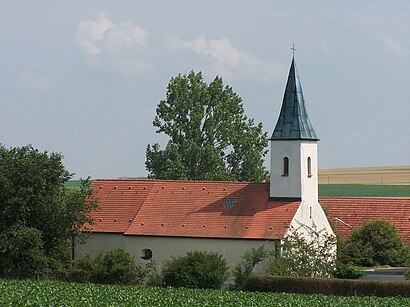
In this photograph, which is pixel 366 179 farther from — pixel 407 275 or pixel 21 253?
pixel 407 275

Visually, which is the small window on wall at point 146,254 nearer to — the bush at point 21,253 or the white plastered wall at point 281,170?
the bush at point 21,253

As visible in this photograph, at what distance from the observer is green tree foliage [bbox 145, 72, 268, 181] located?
3159 inches

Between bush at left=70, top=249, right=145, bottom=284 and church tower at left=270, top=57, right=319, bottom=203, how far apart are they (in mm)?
8453

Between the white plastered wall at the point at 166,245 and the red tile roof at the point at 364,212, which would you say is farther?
the red tile roof at the point at 364,212

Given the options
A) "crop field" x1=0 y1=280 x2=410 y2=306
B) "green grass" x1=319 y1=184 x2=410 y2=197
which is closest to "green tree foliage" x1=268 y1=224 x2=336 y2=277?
"crop field" x1=0 y1=280 x2=410 y2=306

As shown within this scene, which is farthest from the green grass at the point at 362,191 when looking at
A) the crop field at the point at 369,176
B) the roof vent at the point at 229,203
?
the roof vent at the point at 229,203

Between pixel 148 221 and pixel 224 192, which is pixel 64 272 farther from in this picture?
pixel 224 192

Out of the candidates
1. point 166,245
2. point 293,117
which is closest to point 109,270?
point 166,245

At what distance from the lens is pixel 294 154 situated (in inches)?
2438

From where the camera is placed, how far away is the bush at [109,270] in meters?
57.9

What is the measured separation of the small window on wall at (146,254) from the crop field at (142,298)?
1335 centimetres

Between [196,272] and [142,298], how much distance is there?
1298cm

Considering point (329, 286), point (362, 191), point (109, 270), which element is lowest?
point (329, 286)

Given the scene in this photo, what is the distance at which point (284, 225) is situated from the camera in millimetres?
59094
